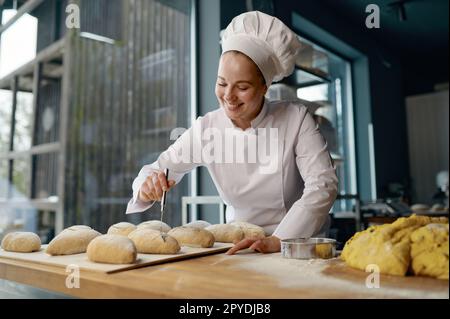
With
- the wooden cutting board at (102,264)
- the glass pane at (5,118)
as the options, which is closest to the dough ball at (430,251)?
the wooden cutting board at (102,264)

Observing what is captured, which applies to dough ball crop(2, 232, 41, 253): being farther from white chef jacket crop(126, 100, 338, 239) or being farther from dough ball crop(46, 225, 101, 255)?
white chef jacket crop(126, 100, 338, 239)

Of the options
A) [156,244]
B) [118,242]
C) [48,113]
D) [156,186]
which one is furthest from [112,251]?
[48,113]

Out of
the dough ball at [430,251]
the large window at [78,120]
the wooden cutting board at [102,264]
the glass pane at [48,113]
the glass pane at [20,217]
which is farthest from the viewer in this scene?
the glass pane at [48,113]

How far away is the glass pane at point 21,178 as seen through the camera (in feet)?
9.69

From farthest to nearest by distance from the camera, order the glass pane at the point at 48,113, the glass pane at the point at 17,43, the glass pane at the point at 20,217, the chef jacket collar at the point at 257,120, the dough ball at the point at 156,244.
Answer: the glass pane at the point at 48,113 → the glass pane at the point at 20,217 → the glass pane at the point at 17,43 → the chef jacket collar at the point at 257,120 → the dough ball at the point at 156,244

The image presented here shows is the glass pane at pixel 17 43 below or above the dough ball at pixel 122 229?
above

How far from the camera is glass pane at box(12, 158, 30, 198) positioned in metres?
2.95

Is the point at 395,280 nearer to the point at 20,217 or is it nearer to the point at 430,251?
the point at 430,251

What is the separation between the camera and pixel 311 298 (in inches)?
25.9

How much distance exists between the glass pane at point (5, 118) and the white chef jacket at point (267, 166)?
1.63 meters

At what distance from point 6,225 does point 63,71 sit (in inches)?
46.3

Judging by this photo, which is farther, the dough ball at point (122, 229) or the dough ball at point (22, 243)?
the dough ball at point (122, 229)

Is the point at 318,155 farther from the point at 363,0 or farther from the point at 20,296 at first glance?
the point at 363,0

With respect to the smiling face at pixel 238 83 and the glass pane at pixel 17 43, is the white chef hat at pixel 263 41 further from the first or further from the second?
the glass pane at pixel 17 43
